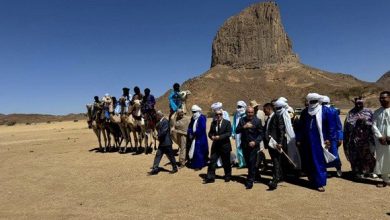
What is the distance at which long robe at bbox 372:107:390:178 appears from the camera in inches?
299

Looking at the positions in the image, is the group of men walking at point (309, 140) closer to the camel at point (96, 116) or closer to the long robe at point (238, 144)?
the long robe at point (238, 144)

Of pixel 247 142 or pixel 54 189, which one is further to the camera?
pixel 54 189

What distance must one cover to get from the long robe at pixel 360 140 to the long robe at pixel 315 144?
77cm

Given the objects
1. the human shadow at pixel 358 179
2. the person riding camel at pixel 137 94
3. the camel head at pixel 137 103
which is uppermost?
the person riding camel at pixel 137 94

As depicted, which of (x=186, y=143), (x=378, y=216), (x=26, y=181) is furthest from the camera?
(x=186, y=143)

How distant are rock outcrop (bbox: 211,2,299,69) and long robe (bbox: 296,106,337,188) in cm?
11626

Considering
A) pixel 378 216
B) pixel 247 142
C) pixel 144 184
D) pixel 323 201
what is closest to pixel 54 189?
pixel 144 184

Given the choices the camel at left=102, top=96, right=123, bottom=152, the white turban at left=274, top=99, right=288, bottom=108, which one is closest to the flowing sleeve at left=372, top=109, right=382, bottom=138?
the white turban at left=274, top=99, right=288, bottom=108

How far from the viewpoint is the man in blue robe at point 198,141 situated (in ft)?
33.8

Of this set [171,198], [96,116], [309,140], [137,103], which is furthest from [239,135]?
[96,116]

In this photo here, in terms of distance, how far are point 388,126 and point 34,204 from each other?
7082 millimetres

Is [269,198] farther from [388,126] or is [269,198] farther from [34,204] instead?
[34,204]

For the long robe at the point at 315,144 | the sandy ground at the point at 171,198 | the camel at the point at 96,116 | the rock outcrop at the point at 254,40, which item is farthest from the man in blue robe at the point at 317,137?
the rock outcrop at the point at 254,40

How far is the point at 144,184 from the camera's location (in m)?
8.80
